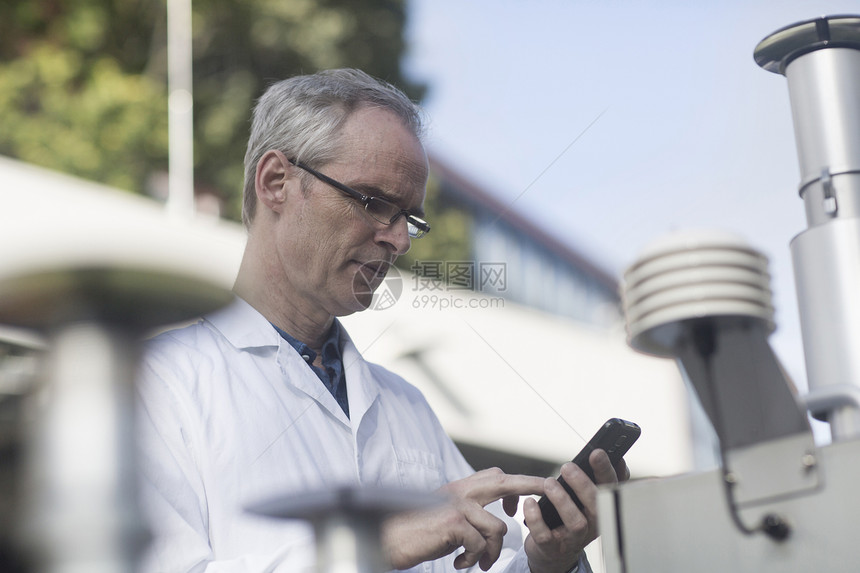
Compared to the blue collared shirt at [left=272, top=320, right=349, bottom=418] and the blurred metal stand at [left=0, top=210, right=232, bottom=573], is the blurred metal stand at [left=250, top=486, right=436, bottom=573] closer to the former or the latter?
the blurred metal stand at [left=0, top=210, right=232, bottom=573]

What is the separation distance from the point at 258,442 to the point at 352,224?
403mm

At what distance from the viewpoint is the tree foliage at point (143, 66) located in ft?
23.8

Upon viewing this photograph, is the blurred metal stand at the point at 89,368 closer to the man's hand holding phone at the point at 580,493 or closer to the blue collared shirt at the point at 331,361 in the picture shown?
the man's hand holding phone at the point at 580,493

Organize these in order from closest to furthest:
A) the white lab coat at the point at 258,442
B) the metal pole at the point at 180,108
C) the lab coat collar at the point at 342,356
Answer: the white lab coat at the point at 258,442 < the lab coat collar at the point at 342,356 < the metal pole at the point at 180,108

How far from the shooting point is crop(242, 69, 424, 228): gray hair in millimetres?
1498

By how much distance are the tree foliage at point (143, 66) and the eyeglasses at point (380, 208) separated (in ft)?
18.7

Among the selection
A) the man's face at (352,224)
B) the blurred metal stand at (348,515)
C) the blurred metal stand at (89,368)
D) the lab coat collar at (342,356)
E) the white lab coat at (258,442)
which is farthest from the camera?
the man's face at (352,224)

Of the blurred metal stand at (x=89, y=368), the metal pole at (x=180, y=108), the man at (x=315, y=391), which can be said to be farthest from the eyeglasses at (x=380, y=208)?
the metal pole at (x=180, y=108)

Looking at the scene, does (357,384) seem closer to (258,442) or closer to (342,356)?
A: (342,356)

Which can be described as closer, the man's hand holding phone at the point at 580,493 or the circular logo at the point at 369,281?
the man's hand holding phone at the point at 580,493

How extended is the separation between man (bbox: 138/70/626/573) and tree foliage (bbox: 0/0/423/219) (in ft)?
18.6

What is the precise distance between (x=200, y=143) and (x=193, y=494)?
716 centimetres

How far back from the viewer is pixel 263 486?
1156 mm

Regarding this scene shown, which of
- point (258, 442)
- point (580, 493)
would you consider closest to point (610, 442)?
point (580, 493)
